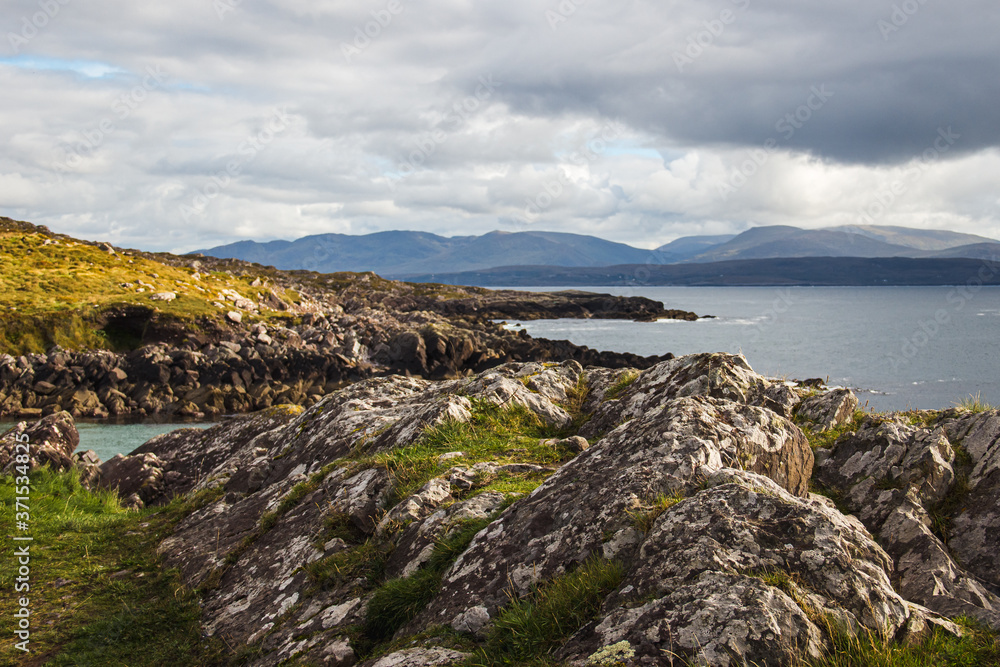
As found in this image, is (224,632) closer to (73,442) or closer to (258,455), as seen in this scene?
(258,455)

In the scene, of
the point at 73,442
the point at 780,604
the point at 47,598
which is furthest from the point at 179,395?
the point at 780,604

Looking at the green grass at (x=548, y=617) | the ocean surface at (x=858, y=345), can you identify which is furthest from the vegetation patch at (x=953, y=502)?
the ocean surface at (x=858, y=345)

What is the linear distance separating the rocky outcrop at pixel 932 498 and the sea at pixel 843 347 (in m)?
19.4

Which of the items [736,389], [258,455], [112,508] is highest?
[736,389]

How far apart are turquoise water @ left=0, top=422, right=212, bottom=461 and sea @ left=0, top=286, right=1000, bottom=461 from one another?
6cm

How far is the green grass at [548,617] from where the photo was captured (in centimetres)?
517

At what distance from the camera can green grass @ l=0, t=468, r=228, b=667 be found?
26.0 ft

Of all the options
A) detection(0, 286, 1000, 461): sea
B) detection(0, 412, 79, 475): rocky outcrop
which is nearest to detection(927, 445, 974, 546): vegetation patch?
detection(0, 412, 79, 475): rocky outcrop

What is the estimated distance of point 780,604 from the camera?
471cm

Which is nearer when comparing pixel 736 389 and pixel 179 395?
pixel 736 389

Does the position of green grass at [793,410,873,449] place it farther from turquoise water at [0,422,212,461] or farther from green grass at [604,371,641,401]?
turquoise water at [0,422,212,461]

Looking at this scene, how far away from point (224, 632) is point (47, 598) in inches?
131

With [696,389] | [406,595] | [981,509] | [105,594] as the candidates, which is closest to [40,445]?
[105,594]

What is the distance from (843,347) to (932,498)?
104063mm
